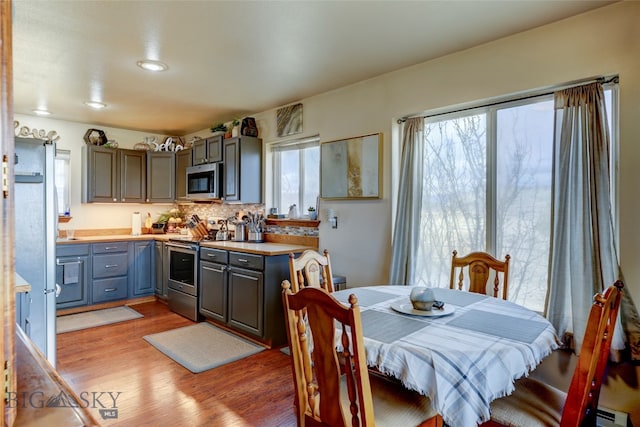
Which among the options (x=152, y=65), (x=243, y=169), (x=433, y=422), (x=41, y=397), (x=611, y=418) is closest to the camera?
(x=41, y=397)

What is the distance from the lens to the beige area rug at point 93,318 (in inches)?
155

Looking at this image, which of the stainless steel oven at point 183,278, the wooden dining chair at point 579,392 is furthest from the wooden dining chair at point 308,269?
Result: the stainless steel oven at point 183,278

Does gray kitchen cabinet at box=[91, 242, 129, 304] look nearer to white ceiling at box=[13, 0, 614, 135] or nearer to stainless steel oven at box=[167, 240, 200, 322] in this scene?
stainless steel oven at box=[167, 240, 200, 322]

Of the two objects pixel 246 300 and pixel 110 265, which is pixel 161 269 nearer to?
pixel 110 265

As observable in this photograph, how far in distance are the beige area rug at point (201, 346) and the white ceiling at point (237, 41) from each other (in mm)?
2407

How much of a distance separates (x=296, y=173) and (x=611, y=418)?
3251 millimetres

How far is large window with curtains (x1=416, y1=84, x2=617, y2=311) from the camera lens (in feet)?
7.88

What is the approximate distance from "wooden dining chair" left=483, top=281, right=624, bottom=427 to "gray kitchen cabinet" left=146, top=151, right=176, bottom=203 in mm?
4993

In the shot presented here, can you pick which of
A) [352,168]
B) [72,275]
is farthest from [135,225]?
[352,168]

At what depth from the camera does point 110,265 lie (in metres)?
4.68

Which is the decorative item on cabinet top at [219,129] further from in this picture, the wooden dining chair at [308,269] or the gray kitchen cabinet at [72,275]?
the wooden dining chair at [308,269]

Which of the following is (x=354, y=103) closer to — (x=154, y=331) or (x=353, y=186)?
(x=353, y=186)

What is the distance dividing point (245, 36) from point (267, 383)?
244cm

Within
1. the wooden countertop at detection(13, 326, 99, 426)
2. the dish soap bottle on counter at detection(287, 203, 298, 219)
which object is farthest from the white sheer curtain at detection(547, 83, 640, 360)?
the dish soap bottle on counter at detection(287, 203, 298, 219)
